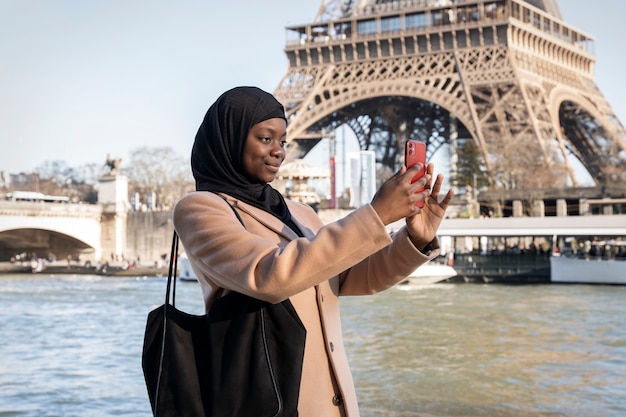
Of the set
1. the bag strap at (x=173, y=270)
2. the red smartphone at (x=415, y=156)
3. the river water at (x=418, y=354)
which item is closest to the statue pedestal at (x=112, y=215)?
the river water at (x=418, y=354)

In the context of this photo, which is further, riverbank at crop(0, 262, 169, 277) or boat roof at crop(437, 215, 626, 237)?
riverbank at crop(0, 262, 169, 277)

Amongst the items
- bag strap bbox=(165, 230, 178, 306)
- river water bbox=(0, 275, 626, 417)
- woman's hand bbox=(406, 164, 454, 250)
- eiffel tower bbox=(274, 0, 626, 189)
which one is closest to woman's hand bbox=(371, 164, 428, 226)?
woman's hand bbox=(406, 164, 454, 250)

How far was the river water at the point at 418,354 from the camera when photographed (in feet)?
25.4

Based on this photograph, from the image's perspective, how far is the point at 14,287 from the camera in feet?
86.5

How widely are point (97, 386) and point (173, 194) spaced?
42474 mm

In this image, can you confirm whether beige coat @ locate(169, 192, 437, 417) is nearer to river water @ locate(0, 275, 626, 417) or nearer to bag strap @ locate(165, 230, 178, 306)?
bag strap @ locate(165, 230, 178, 306)

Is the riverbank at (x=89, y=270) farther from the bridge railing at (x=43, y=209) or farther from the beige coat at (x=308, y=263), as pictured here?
the beige coat at (x=308, y=263)

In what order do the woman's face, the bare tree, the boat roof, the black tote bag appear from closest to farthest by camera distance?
the black tote bag → the woman's face → the boat roof → the bare tree

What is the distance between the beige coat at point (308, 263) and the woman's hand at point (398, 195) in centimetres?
2

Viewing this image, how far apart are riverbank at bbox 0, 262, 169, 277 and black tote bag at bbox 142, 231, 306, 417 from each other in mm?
33042

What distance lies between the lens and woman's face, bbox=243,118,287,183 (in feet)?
6.63

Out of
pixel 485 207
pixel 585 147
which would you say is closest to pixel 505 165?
pixel 485 207

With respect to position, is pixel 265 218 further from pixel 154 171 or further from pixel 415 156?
pixel 154 171

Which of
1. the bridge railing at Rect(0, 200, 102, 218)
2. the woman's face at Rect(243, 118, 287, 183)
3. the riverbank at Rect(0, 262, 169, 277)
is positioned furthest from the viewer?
the bridge railing at Rect(0, 200, 102, 218)
